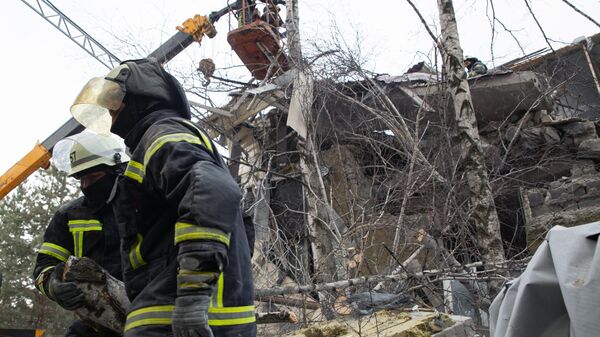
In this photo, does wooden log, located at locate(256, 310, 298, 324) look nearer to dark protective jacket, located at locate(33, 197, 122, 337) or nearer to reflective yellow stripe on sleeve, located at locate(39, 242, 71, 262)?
dark protective jacket, located at locate(33, 197, 122, 337)

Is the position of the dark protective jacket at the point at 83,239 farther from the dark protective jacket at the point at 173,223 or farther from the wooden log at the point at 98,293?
the dark protective jacket at the point at 173,223

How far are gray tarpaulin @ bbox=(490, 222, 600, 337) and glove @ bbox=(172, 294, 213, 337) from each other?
97 cm

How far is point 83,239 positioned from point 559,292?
2751 millimetres

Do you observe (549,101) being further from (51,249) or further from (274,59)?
(51,249)

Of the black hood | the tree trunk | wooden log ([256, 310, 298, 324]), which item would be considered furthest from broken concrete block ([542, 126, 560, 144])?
the black hood

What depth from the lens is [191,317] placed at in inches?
67.9

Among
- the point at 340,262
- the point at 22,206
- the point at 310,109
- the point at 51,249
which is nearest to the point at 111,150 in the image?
the point at 51,249

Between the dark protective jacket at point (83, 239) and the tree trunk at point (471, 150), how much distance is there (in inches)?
147

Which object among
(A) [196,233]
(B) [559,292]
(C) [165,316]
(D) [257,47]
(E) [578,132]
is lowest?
(B) [559,292]

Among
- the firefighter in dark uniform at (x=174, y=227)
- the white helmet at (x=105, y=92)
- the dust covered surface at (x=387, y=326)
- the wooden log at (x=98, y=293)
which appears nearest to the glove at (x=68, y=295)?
the wooden log at (x=98, y=293)

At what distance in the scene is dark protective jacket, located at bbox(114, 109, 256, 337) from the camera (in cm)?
183

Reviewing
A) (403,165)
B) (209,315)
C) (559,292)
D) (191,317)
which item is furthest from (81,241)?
(403,165)

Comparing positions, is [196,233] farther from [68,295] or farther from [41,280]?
[41,280]

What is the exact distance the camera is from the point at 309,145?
8.21 m
